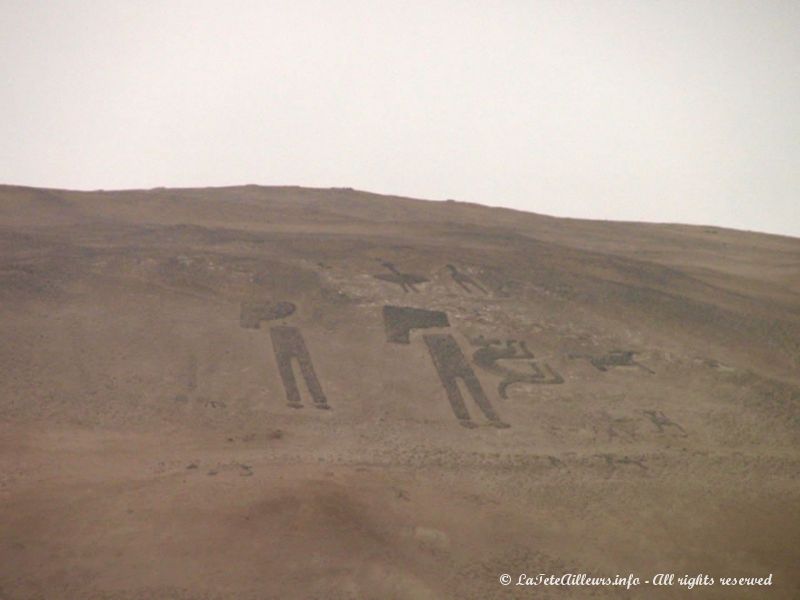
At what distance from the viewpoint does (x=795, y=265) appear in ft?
64.5

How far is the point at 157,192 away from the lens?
2195 centimetres

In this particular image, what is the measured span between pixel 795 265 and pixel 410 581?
16.0m

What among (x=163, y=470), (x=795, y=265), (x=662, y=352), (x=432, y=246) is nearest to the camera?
(x=163, y=470)

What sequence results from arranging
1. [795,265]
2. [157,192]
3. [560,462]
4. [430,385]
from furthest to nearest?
1. [157,192]
2. [795,265]
3. [430,385]
4. [560,462]

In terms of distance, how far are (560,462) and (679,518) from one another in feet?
5.35

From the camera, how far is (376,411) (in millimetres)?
11266

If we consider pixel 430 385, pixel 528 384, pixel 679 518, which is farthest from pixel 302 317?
pixel 679 518

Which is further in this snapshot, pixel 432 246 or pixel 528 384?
pixel 432 246

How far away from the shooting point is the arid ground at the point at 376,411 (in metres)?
7.55

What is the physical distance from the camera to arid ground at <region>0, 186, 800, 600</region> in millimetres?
7555

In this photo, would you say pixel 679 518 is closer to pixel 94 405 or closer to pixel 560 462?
pixel 560 462

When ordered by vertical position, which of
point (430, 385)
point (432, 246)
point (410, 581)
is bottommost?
point (410, 581)

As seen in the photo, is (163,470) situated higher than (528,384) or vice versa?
(528,384)

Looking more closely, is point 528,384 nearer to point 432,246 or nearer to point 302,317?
point 302,317
